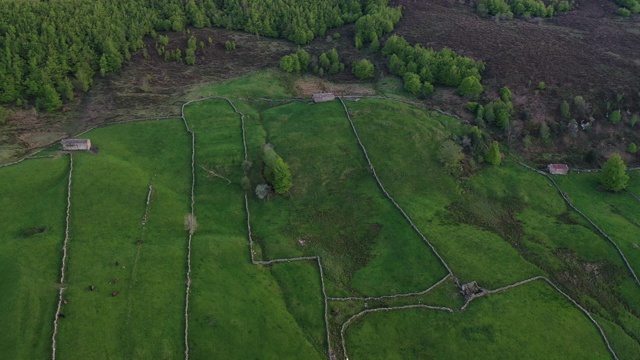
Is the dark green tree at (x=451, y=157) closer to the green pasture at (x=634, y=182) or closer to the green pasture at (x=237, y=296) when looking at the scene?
the green pasture at (x=634, y=182)

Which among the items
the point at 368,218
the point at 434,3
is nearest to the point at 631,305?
the point at 368,218

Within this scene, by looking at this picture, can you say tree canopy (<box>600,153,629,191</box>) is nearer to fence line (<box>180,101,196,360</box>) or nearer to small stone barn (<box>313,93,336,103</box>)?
small stone barn (<box>313,93,336,103</box>)

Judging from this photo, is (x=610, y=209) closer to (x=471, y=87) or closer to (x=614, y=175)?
(x=614, y=175)

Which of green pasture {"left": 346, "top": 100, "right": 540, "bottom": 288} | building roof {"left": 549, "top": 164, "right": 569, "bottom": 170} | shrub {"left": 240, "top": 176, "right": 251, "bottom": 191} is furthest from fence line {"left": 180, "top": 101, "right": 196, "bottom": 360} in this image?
building roof {"left": 549, "top": 164, "right": 569, "bottom": 170}

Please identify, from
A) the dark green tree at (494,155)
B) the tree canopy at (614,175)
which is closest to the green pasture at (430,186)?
the dark green tree at (494,155)

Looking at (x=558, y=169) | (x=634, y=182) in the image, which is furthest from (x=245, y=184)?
(x=634, y=182)
